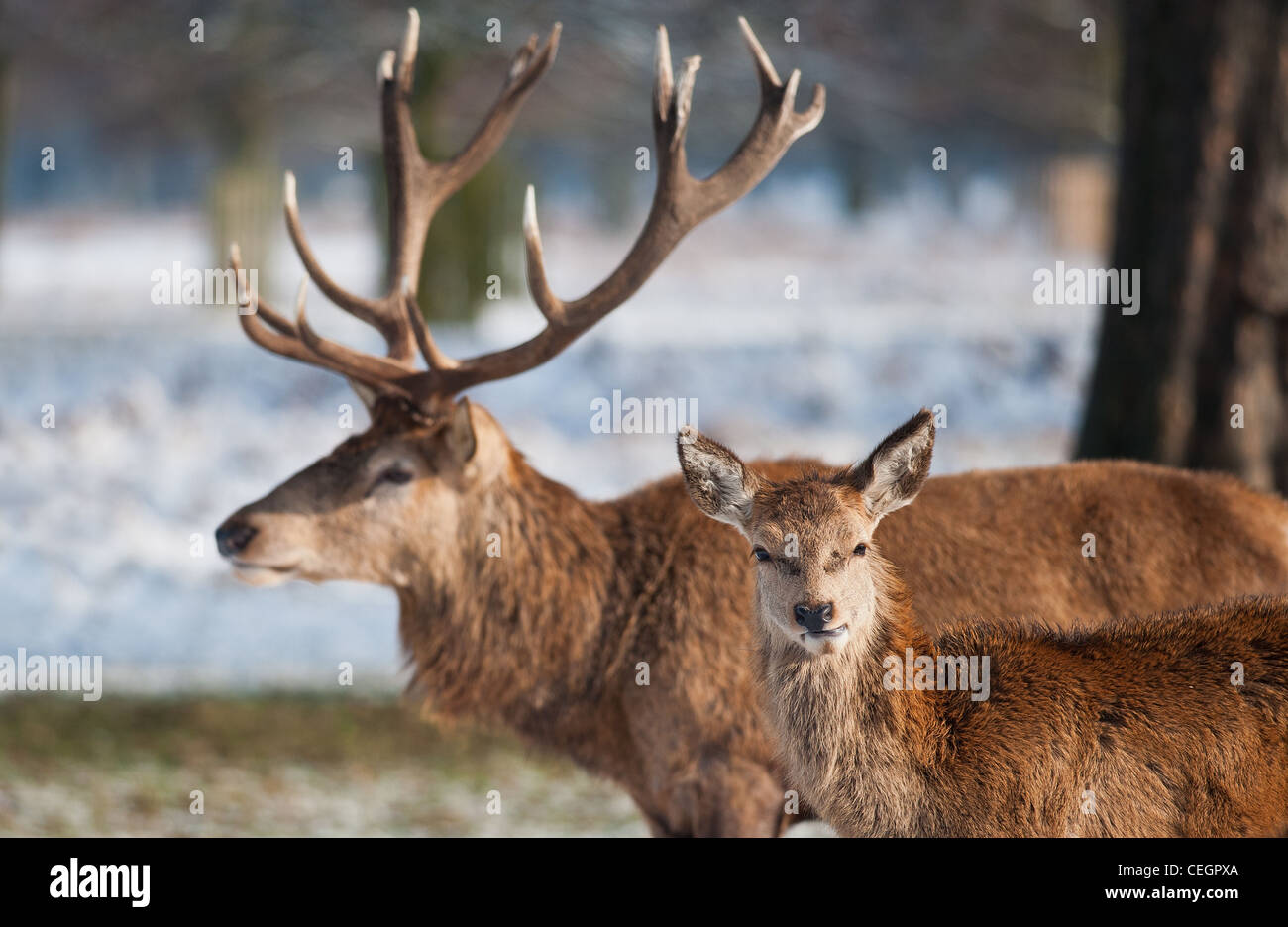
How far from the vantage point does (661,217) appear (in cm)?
527

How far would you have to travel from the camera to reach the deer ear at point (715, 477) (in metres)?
3.68

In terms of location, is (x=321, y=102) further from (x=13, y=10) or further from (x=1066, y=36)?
(x=1066, y=36)

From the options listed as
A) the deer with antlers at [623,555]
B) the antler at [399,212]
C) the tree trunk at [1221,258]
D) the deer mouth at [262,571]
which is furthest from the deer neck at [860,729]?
the tree trunk at [1221,258]

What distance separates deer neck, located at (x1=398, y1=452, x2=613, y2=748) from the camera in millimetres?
5098

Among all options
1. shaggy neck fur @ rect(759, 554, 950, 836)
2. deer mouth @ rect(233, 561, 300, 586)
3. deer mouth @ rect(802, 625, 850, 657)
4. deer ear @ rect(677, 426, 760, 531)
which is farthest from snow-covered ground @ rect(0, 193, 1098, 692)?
deer mouth @ rect(802, 625, 850, 657)

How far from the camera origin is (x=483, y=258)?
14969mm

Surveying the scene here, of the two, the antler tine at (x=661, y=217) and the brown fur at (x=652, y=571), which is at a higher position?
the antler tine at (x=661, y=217)

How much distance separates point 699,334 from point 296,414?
4.13 meters

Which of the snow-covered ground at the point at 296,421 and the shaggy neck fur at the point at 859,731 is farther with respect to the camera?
the snow-covered ground at the point at 296,421

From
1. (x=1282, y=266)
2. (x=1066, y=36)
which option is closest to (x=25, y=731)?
(x=1282, y=266)

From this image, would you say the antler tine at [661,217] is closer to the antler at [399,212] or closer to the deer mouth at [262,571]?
the antler at [399,212]

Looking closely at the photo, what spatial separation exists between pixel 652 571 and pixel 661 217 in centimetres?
129

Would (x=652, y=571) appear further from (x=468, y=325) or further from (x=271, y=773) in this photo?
(x=468, y=325)

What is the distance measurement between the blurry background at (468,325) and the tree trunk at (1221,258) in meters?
0.03
